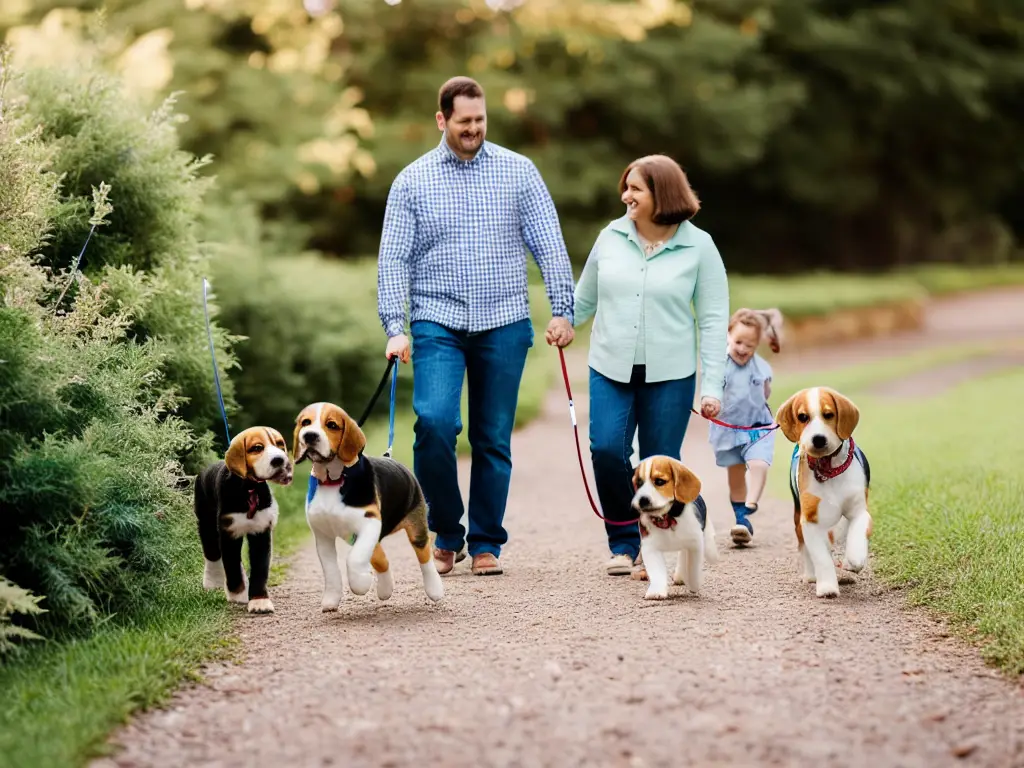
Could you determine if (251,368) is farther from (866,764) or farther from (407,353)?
(866,764)

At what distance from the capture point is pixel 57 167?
25.3 ft

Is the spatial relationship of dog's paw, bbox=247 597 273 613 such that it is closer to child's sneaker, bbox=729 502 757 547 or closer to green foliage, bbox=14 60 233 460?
→ green foliage, bbox=14 60 233 460

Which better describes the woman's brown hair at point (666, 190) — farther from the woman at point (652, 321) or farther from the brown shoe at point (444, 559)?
the brown shoe at point (444, 559)

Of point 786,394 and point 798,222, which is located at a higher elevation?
point 798,222

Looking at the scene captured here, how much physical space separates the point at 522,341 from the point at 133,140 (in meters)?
2.69

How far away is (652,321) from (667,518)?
3.78 ft

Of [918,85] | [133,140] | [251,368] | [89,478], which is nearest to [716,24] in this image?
[918,85]

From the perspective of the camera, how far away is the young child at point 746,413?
796cm

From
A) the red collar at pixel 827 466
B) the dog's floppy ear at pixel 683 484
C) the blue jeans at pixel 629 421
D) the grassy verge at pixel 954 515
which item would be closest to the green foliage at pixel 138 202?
the blue jeans at pixel 629 421

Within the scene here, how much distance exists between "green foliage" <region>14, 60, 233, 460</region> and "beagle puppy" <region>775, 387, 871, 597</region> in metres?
3.40

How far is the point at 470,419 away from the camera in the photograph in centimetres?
729

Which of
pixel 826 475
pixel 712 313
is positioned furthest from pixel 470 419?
pixel 826 475

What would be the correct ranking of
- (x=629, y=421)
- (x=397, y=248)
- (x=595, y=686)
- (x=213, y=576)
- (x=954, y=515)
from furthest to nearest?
1. (x=954, y=515)
2. (x=397, y=248)
3. (x=629, y=421)
4. (x=213, y=576)
5. (x=595, y=686)

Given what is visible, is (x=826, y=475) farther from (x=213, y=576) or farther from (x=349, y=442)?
(x=213, y=576)
